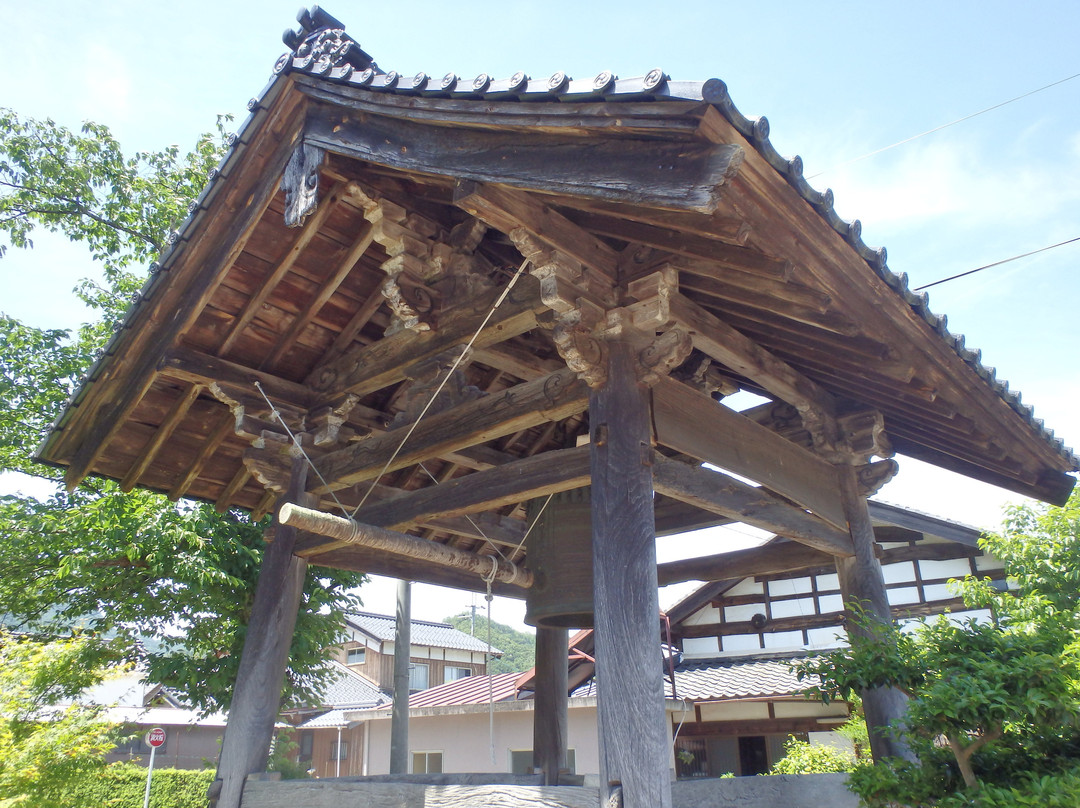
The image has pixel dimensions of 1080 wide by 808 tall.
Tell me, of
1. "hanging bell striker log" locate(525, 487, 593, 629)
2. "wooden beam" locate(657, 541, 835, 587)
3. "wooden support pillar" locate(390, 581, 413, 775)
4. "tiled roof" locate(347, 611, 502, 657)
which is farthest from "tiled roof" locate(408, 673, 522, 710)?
"hanging bell striker log" locate(525, 487, 593, 629)

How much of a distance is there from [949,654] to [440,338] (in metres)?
3.29

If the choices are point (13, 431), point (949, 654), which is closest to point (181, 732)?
point (13, 431)

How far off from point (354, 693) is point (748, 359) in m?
31.2

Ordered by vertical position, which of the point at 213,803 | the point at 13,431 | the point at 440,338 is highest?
the point at 13,431

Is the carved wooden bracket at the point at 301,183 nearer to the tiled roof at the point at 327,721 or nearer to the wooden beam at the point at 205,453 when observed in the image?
the wooden beam at the point at 205,453

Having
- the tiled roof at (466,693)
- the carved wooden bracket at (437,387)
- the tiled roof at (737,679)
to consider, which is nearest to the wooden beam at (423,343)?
the carved wooden bracket at (437,387)

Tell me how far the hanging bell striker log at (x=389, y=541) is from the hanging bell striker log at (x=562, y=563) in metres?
0.24

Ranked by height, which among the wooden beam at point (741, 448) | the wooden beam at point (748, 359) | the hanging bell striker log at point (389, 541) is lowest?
the hanging bell striker log at point (389, 541)

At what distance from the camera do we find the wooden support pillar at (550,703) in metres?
6.73

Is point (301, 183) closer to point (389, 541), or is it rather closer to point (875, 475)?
point (389, 541)

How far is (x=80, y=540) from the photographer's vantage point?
1041cm

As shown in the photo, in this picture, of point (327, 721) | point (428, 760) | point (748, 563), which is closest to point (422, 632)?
point (327, 721)

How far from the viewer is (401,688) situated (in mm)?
12781

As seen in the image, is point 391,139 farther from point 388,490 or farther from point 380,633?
point 380,633
